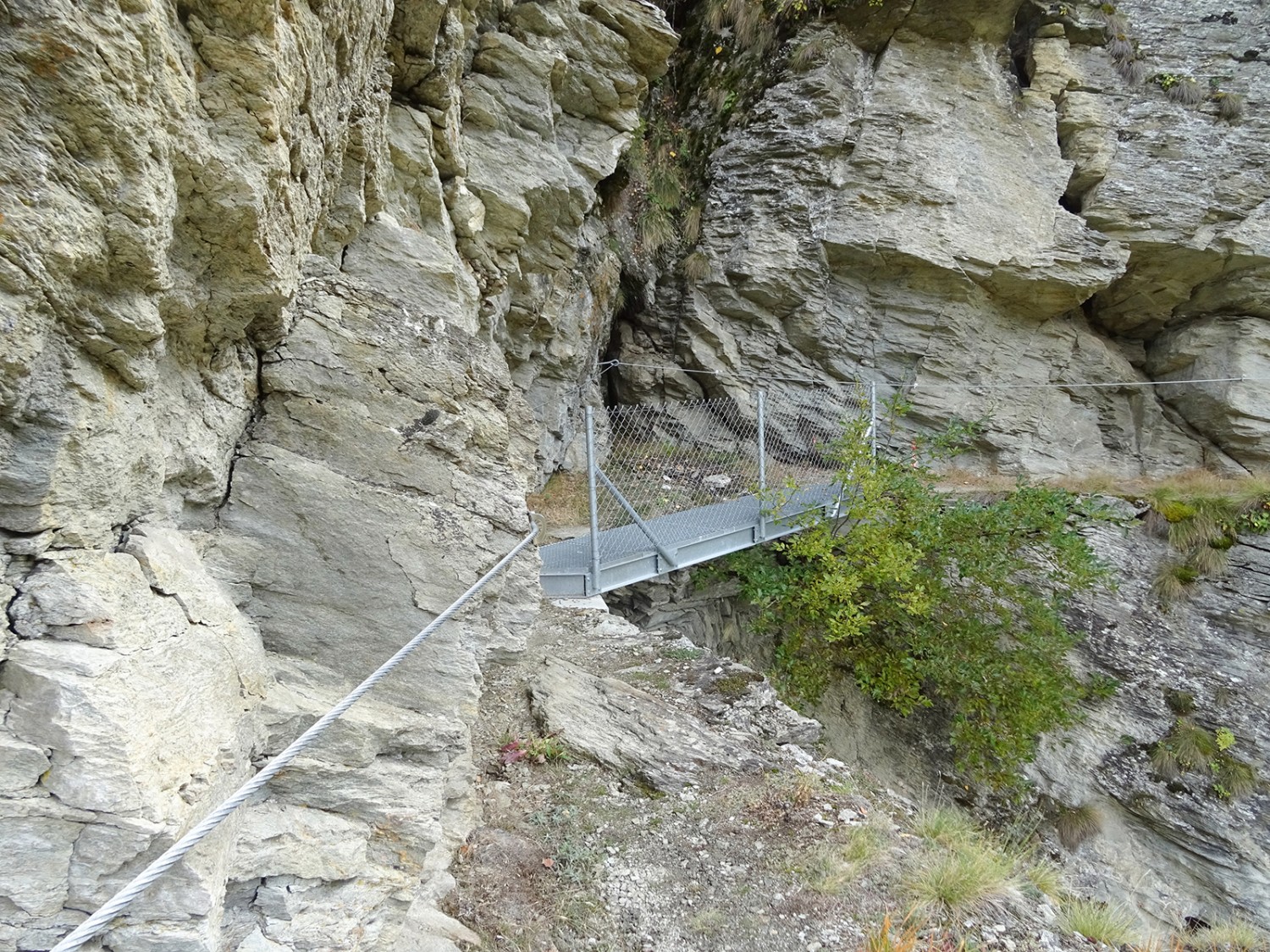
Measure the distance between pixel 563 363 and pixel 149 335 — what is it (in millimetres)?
6578

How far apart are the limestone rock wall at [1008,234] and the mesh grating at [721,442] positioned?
406mm

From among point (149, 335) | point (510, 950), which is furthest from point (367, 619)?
Result: point (510, 950)

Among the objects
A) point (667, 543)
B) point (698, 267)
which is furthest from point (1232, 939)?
point (698, 267)

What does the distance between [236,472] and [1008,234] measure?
9686 mm

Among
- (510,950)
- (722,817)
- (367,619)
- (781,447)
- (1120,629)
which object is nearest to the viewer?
(367,619)

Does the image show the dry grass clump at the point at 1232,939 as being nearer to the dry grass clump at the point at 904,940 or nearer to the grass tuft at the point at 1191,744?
the grass tuft at the point at 1191,744

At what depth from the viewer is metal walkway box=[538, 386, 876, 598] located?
561cm

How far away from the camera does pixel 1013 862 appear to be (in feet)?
11.0

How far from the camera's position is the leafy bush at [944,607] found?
563 centimetres

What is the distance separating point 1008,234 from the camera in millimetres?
8633

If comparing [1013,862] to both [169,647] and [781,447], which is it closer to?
[169,647]

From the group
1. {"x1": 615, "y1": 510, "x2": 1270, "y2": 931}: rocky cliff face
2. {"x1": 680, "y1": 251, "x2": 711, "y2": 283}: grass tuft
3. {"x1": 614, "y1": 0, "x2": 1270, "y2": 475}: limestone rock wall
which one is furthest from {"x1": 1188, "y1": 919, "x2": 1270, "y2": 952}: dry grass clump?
{"x1": 680, "y1": 251, "x2": 711, "y2": 283}: grass tuft

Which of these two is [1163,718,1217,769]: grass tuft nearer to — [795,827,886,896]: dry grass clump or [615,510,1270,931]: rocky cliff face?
[615,510,1270,931]: rocky cliff face

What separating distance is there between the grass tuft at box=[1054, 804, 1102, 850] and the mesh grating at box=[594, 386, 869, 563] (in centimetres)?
419
